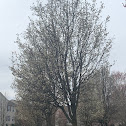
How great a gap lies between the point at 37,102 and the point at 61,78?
258 centimetres

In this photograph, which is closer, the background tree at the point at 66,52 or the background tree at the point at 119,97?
the background tree at the point at 66,52

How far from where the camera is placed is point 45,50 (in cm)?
1421

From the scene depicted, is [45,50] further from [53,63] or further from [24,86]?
[24,86]

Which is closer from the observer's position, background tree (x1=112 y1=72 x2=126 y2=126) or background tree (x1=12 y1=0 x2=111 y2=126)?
background tree (x1=12 y1=0 x2=111 y2=126)

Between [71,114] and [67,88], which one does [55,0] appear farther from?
[71,114]

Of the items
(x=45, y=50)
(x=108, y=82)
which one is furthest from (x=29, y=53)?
(x=108, y=82)

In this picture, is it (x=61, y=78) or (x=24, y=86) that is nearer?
(x=61, y=78)

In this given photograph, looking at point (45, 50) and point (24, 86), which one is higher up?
point (45, 50)

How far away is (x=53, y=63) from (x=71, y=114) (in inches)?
138

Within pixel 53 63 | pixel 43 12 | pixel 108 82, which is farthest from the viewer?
pixel 108 82

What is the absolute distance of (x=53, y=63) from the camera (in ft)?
45.3

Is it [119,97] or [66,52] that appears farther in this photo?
[119,97]

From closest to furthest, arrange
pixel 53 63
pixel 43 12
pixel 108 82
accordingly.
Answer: pixel 53 63 < pixel 43 12 < pixel 108 82

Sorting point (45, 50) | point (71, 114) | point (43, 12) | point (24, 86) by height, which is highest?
point (43, 12)
